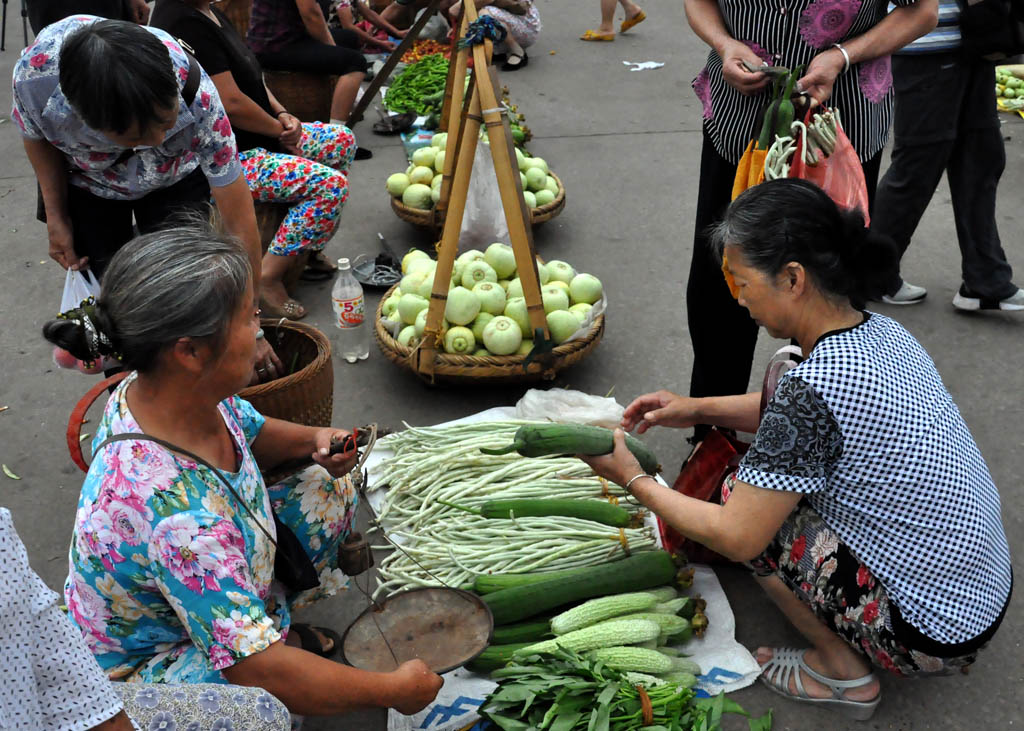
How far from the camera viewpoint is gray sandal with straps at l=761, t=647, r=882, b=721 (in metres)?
2.25

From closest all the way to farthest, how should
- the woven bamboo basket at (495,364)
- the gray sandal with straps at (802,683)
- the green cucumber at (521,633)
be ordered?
the gray sandal with straps at (802,683)
the green cucumber at (521,633)
the woven bamboo basket at (495,364)

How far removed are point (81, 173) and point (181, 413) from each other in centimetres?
145

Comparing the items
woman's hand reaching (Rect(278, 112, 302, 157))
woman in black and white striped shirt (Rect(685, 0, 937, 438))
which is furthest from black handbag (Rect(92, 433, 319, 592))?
woman's hand reaching (Rect(278, 112, 302, 157))

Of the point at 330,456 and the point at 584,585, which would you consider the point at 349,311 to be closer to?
the point at 330,456

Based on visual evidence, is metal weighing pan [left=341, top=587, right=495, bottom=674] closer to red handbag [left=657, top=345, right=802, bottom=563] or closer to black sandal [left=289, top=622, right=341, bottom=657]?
black sandal [left=289, top=622, right=341, bottom=657]

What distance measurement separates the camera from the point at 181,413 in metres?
1.84

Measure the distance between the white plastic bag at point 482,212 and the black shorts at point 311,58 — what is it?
1.89m

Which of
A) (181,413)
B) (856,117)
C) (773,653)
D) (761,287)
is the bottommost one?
(773,653)

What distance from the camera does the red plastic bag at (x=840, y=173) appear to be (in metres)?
2.56

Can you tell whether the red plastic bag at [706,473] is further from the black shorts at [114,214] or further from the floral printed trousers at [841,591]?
the black shorts at [114,214]

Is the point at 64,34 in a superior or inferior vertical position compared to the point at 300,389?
superior

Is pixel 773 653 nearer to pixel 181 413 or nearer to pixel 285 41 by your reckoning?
pixel 181 413

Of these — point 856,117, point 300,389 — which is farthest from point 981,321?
point 300,389

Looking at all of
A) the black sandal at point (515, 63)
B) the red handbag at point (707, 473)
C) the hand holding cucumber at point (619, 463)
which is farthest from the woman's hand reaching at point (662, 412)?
the black sandal at point (515, 63)
